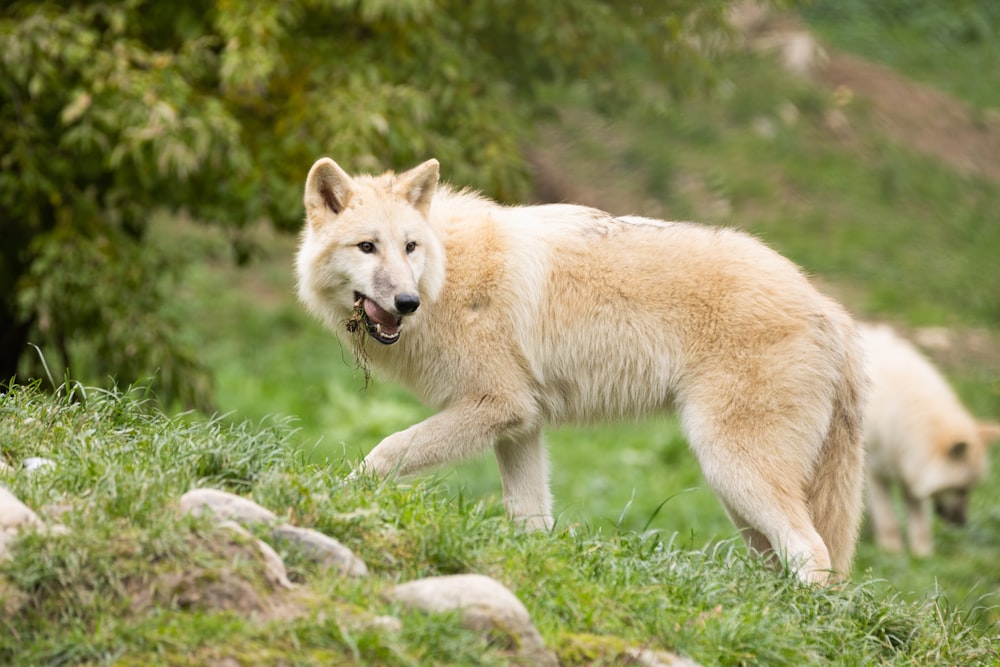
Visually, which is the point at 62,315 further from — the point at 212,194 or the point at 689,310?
the point at 689,310

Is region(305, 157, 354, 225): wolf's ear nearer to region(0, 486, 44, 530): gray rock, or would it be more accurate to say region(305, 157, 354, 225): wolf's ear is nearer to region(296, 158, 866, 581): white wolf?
region(296, 158, 866, 581): white wolf

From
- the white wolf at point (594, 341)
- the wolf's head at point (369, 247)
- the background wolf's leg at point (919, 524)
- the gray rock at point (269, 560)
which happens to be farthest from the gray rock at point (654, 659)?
the background wolf's leg at point (919, 524)

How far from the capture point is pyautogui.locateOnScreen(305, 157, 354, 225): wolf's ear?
546 centimetres

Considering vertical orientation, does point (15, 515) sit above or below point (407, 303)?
below

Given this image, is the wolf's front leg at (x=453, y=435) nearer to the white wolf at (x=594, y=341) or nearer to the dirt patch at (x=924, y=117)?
the white wolf at (x=594, y=341)

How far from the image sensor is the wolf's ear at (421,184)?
5570mm

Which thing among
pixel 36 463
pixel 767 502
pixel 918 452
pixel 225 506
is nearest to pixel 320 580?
pixel 225 506

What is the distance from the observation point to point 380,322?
5.34 metres

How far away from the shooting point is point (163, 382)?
8.39m

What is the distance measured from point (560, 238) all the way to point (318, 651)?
2840mm

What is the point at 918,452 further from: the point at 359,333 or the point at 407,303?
the point at 407,303

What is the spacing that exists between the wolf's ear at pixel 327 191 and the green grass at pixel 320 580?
3.80 feet

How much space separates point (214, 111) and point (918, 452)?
8098mm

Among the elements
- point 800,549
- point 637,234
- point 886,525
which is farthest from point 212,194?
point 886,525
